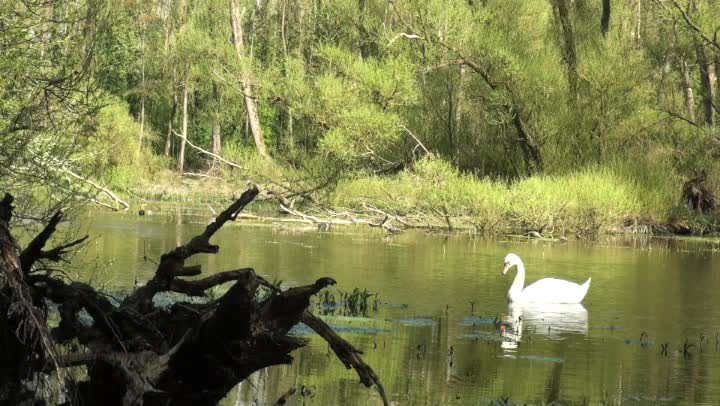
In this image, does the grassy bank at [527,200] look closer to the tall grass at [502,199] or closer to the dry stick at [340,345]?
the tall grass at [502,199]

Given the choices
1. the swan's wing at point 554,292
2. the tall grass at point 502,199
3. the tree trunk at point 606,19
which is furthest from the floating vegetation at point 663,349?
the tree trunk at point 606,19

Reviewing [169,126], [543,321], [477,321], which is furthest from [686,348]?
[169,126]

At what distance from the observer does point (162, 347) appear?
621 cm

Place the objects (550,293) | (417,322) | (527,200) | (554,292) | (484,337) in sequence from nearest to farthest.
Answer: (484,337), (417,322), (554,292), (550,293), (527,200)

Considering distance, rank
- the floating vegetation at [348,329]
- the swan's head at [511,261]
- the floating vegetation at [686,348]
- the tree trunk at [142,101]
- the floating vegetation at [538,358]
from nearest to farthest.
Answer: the floating vegetation at [538,358] → the floating vegetation at [686,348] → the floating vegetation at [348,329] → the swan's head at [511,261] → the tree trunk at [142,101]

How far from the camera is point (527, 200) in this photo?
97.2 feet

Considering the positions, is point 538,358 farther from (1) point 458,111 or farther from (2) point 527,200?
(1) point 458,111

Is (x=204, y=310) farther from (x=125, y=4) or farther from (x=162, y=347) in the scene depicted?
(x=125, y=4)

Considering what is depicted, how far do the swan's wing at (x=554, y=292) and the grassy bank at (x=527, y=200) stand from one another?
12.0 m

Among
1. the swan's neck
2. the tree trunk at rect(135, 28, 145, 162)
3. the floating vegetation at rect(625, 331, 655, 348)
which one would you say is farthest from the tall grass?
the tree trunk at rect(135, 28, 145, 162)

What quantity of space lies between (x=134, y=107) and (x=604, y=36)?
28.5 metres

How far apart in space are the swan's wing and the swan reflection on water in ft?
0.29

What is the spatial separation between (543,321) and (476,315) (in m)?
0.94

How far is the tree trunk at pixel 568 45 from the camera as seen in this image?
34031mm
